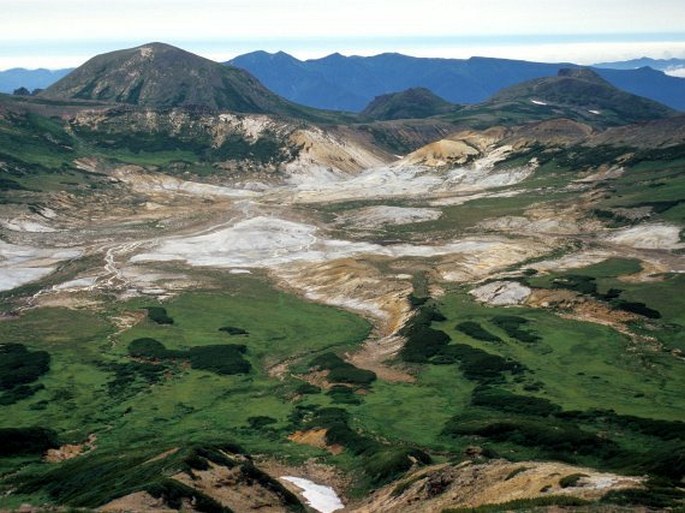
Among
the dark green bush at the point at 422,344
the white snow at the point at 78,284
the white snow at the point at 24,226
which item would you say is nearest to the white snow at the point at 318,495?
the dark green bush at the point at 422,344

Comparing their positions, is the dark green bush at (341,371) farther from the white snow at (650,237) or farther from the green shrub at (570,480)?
the white snow at (650,237)

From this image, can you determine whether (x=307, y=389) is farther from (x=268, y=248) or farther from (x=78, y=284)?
(x=268, y=248)

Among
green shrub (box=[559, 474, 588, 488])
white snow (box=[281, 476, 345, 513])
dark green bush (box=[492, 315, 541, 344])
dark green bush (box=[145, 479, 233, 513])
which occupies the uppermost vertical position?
green shrub (box=[559, 474, 588, 488])

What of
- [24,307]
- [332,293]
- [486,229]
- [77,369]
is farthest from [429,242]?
[77,369]

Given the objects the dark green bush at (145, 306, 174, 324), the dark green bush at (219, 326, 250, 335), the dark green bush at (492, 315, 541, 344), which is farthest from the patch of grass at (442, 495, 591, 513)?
the dark green bush at (145, 306, 174, 324)

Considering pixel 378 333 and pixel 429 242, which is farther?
pixel 429 242

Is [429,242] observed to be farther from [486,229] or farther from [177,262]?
[177,262]

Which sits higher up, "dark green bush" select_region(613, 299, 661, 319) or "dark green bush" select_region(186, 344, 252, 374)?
"dark green bush" select_region(613, 299, 661, 319)

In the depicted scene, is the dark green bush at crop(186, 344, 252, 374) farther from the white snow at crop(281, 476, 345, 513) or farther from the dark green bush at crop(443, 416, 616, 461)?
the white snow at crop(281, 476, 345, 513)
